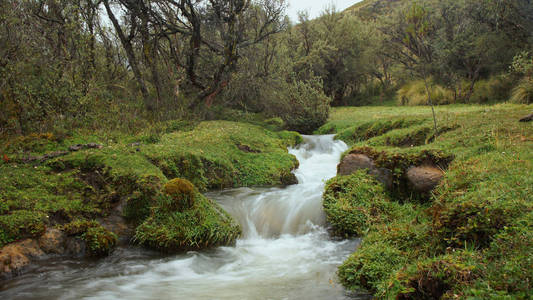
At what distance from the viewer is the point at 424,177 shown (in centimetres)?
630

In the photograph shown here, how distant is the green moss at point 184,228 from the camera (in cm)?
589

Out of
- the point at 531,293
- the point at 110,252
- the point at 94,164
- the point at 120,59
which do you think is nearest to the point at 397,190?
the point at 531,293

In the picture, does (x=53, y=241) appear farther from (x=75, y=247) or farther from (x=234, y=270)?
(x=234, y=270)

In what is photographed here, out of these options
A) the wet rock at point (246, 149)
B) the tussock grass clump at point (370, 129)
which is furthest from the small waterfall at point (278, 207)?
the tussock grass clump at point (370, 129)

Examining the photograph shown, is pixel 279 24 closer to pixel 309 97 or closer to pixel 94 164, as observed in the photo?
pixel 309 97

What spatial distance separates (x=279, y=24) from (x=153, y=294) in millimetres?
16958

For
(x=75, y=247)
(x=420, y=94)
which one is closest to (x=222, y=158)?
(x=75, y=247)

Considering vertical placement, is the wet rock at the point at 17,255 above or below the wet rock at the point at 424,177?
above

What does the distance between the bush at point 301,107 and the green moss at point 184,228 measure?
11878 millimetres

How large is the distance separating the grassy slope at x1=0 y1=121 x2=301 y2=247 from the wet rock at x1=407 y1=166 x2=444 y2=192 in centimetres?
419

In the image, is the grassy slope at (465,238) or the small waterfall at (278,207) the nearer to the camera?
the grassy slope at (465,238)

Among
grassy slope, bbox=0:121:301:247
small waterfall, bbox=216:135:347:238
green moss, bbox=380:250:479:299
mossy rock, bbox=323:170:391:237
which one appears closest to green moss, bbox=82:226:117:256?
grassy slope, bbox=0:121:301:247

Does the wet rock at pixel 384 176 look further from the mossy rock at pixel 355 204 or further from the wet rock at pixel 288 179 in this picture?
the wet rock at pixel 288 179

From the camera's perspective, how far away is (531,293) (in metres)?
2.58
